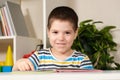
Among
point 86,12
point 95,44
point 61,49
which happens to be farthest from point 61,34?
point 86,12

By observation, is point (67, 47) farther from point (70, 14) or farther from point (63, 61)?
point (70, 14)

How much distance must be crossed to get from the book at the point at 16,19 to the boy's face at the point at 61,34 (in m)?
0.73

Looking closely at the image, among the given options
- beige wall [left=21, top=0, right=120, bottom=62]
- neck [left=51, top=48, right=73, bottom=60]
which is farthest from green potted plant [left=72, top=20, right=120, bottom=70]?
neck [left=51, top=48, right=73, bottom=60]

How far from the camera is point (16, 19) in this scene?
7.02 feet

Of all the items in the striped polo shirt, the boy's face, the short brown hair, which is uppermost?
the short brown hair

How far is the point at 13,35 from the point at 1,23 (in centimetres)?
19

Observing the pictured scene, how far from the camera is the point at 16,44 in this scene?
1934mm

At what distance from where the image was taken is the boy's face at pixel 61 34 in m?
1.34

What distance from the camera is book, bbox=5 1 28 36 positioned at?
81.3 inches

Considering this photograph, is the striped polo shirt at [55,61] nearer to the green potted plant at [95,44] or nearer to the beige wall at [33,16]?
the green potted plant at [95,44]

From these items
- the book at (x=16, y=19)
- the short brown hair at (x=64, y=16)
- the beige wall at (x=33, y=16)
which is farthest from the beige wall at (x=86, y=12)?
the short brown hair at (x=64, y=16)

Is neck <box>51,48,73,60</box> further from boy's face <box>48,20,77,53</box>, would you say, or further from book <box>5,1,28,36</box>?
book <box>5,1,28,36</box>

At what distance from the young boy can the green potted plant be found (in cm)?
65

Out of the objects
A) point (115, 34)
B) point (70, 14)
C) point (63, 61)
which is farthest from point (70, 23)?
point (115, 34)
